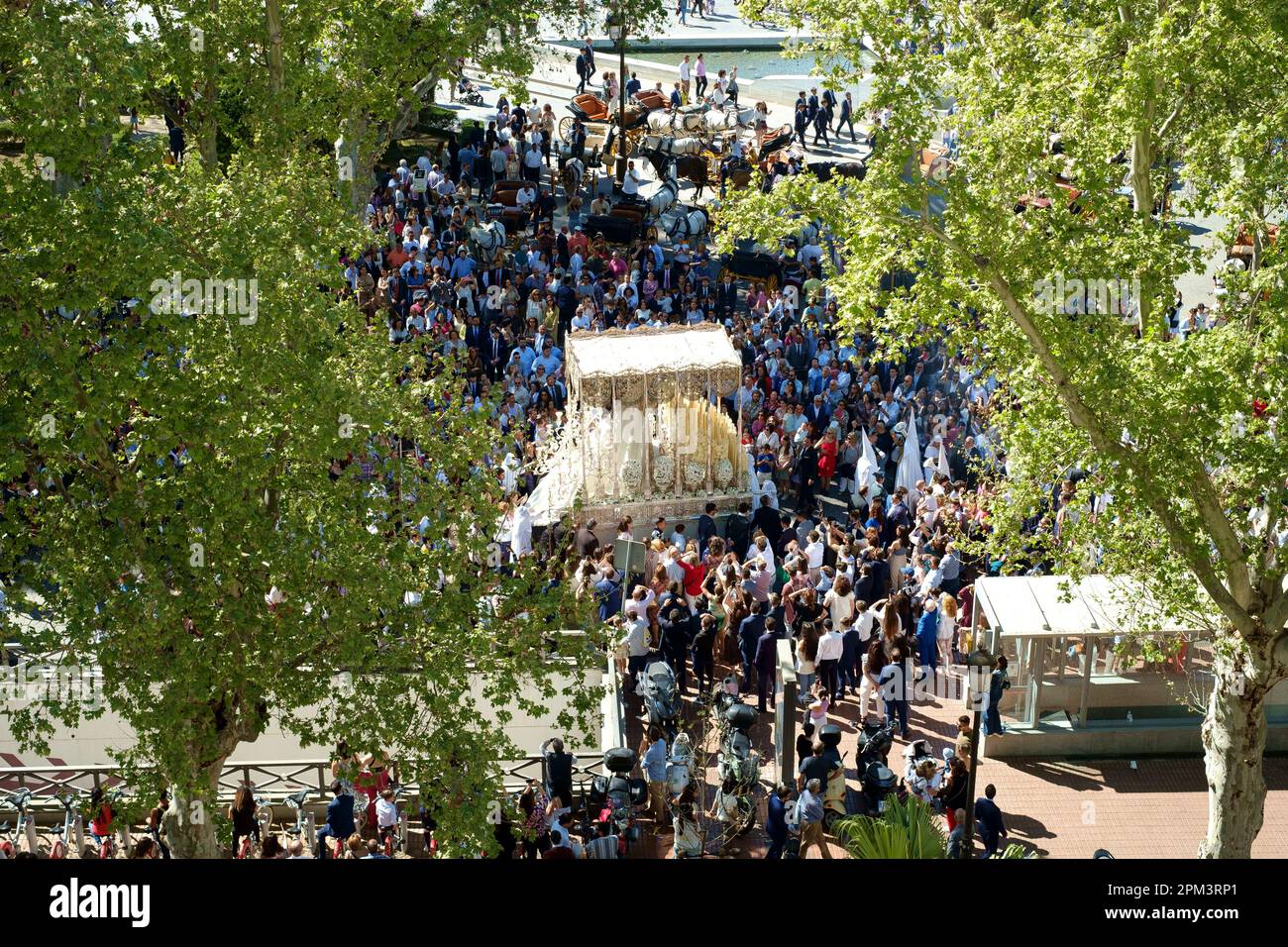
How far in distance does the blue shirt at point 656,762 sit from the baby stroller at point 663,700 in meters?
0.40

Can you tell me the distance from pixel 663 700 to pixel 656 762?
897 millimetres

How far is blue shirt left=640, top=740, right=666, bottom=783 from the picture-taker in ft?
51.2

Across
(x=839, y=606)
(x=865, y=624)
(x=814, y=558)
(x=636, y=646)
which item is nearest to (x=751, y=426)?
(x=814, y=558)

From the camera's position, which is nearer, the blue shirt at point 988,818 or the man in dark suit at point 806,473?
the blue shirt at point 988,818

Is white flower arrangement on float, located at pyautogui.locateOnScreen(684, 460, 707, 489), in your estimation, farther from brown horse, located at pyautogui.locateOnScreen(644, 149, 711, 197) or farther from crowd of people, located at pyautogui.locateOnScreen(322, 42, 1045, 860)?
brown horse, located at pyautogui.locateOnScreen(644, 149, 711, 197)

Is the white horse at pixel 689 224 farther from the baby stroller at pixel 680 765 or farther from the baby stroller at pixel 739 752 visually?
the baby stroller at pixel 680 765

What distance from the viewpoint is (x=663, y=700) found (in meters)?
16.3

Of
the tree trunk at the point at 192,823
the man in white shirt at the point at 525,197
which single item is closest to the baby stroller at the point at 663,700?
the tree trunk at the point at 192,823

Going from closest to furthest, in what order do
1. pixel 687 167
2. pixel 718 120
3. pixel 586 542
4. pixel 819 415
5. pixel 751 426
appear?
pixel 586 542
pixel 751 426
pixel 819 415
pixel 687 167
pixel 718 120

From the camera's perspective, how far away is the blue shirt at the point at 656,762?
1559cm

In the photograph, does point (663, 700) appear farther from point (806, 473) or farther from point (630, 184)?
point (630, 184)

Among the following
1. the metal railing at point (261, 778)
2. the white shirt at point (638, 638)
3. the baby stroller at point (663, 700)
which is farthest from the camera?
the white shirt at point (638, 638)

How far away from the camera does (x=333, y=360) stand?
43.1 feet

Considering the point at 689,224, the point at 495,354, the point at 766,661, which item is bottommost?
the point at 766,661
